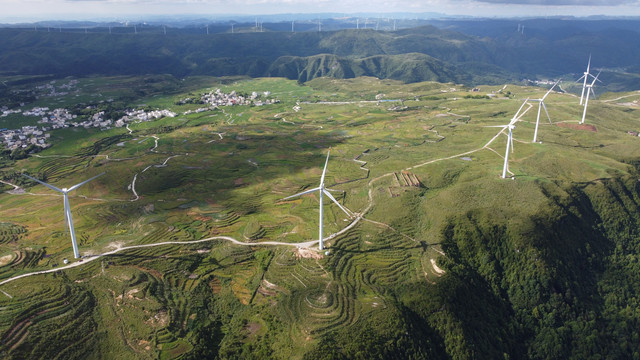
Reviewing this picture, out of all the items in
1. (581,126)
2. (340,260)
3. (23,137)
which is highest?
(581,126)

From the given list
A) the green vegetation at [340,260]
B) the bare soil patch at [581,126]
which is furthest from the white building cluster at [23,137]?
the bare soil patch at [581,126]

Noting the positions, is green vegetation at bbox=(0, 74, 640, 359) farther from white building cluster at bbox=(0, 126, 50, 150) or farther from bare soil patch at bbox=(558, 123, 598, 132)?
white building cluster at bbox=(0, 126, 50, 150)

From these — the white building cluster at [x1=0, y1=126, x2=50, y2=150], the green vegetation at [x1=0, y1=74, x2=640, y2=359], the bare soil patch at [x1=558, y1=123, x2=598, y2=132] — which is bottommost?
the green vegetation at [x1=0, y1=74, x2=640, y2=359]

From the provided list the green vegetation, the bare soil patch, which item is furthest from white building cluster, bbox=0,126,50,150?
the bare soil patch

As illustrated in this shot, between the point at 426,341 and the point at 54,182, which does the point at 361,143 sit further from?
the point at 54,182

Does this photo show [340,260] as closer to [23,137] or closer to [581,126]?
[581,126]

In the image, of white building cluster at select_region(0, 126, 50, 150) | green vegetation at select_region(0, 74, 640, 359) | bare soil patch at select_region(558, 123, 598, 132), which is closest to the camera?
green vegetation at select_region(0, 74, 640, 359)

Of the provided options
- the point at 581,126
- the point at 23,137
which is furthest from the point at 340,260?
the point at 23,137

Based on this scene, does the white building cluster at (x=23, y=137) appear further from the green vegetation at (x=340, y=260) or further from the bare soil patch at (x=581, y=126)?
the bare soil patch at (x=581, y=126)

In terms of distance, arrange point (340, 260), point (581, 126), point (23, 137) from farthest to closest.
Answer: point (23, 137)
point (581, 126)
point (340, 260)
